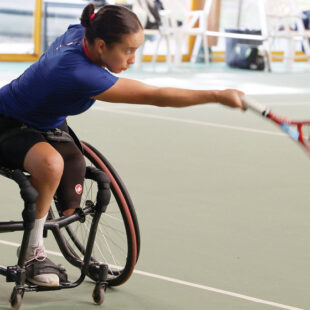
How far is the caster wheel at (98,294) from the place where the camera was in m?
3.08

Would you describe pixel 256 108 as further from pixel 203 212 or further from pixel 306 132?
pixel 203 212

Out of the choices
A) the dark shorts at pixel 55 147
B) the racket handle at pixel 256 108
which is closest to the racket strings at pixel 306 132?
the racket handle at pixel 256 108

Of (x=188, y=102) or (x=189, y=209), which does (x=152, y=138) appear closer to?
(x=189, y=209)

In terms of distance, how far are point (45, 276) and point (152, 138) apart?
388 cm

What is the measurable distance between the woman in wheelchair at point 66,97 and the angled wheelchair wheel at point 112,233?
0.54ft

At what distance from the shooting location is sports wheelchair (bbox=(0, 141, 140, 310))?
2896mm

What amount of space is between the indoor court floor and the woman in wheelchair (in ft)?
1.31

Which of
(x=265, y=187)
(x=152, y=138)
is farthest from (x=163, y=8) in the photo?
(x=265, y=187)

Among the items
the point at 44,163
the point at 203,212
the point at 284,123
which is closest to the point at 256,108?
the point at 284,123

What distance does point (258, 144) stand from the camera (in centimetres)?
677

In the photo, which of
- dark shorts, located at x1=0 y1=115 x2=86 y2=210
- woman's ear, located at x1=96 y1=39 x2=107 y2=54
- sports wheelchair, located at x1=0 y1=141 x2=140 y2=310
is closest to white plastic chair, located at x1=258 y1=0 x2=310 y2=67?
sports wheelchair, located at x1=0 y1=141 x2=140 y2=310

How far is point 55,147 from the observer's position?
304 cm

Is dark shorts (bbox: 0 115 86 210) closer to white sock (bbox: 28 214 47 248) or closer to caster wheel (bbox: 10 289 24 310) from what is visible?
white sock (bbox: 28 214 47 248)

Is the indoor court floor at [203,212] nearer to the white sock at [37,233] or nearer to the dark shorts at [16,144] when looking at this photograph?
the white sock at [37,233]
